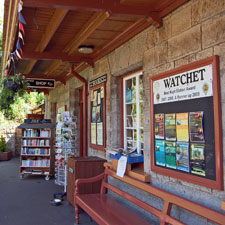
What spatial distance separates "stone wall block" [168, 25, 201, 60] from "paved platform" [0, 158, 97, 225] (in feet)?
9.45

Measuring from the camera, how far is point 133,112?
194 inches

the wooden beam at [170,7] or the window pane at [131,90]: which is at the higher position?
the wooden beam at [170,7]

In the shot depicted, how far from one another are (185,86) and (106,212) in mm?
1880

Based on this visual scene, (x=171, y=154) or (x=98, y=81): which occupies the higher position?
(x=98, y=81)

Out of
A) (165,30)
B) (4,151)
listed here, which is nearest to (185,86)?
(165,30)

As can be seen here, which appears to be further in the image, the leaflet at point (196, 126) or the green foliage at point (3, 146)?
the green foliage at point (3, 146)

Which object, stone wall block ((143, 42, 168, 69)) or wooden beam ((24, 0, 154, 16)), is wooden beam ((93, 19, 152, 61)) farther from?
stone wall block ((143, 42, 168, 69))

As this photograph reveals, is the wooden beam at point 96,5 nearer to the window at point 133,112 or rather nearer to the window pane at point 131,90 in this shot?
the window at point 133,112

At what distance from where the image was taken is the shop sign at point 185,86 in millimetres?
2869

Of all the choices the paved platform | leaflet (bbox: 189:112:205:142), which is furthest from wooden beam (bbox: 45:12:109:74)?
the paved platform

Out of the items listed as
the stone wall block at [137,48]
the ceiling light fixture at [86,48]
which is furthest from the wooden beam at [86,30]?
the stone wall block at [137,48]

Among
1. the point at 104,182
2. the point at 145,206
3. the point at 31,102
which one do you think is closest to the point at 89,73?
the point at 104,182

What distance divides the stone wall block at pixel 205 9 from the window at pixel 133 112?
1.62 meters

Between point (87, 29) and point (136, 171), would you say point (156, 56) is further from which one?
point (136, 171)
